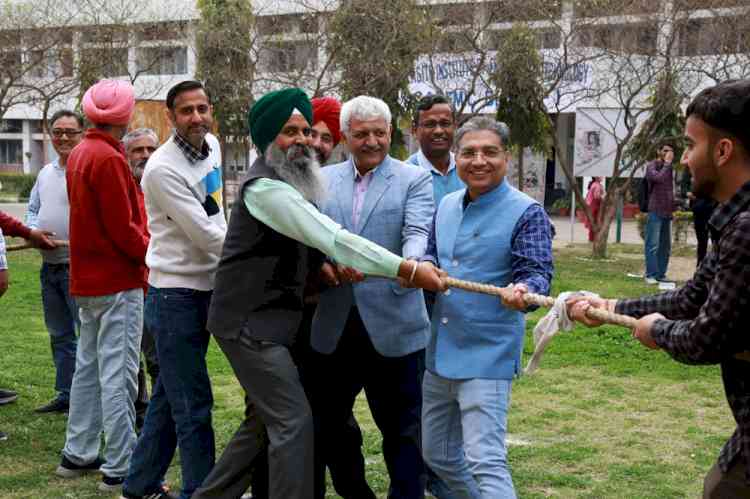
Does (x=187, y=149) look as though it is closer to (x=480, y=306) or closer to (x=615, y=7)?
(x=480, y=306)

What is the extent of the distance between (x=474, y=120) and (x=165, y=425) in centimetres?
216

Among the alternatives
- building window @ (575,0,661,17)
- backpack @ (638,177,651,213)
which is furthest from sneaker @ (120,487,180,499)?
building window @ (575,0,661,17)

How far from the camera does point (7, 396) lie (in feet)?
21.8

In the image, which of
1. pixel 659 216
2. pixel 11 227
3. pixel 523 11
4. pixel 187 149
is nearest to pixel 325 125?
pixel 187 149

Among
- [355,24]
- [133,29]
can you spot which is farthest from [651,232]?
[133,29]

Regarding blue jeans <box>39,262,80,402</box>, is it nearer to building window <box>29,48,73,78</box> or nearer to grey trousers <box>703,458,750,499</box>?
grey trousers <box>703,458,750,499</box>

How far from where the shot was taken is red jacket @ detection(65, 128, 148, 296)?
470cm

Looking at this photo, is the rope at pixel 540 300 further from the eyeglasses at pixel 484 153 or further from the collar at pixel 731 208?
the eyeglasses at pixel 484 153

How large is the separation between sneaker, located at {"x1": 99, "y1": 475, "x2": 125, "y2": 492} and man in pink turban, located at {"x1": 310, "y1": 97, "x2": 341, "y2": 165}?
2033 millimetres

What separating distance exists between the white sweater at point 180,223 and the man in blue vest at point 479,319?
1074mm

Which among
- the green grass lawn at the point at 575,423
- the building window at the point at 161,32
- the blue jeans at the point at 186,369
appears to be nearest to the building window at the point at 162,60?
the building window at the point at 161,32

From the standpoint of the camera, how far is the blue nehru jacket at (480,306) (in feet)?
12.6

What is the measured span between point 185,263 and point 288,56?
1388 centimetres

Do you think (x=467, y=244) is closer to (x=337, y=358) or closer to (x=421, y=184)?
(x=421, y=184)
